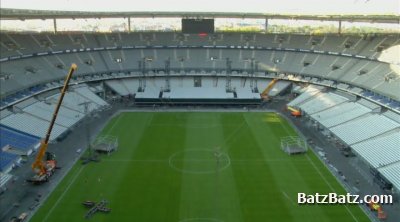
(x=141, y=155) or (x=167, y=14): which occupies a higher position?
(x=167, y=14)

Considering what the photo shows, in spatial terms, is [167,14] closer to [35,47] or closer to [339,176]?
[35,47]

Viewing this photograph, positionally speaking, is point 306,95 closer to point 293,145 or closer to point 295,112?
point 295,112

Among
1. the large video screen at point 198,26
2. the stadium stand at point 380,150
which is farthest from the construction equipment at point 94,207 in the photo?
the large video screen at point 198,26

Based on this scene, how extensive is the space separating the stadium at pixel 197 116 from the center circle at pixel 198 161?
0.66 ft

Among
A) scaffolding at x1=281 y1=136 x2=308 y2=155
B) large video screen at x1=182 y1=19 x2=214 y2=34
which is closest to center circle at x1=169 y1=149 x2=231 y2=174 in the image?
scaffolding at x1=281 y1=136 x2=308 y2=155

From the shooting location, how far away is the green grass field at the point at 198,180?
100.0 feet

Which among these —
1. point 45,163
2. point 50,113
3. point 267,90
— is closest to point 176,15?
point 267,90

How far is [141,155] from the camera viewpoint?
42.2 metres

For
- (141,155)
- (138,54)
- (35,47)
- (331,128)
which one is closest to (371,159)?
(331,128)

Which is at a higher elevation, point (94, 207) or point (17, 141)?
point (17, 141)

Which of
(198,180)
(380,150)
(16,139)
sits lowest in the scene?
(198,180)

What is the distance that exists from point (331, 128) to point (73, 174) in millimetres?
28468

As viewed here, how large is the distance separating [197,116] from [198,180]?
21.6 m

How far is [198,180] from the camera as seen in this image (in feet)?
118
